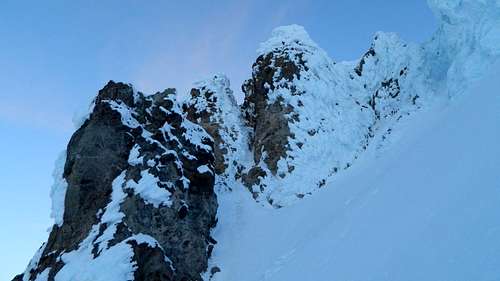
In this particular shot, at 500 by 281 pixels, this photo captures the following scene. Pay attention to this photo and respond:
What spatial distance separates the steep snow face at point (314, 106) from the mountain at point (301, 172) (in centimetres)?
14

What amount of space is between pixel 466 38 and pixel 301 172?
593 inches

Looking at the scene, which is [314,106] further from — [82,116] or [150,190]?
[150,190]

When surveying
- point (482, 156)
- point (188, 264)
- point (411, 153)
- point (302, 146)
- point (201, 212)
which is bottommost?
point (482, 156)

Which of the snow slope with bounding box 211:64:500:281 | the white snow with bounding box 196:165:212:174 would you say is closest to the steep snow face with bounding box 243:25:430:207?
the white snow with bounding box 196:165:212:174

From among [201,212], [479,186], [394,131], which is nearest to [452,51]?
[394,131]

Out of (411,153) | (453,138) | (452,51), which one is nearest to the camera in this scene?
(453,138)

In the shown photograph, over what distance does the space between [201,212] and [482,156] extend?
2106 centimetres

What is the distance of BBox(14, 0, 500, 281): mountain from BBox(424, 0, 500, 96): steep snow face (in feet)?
0.34

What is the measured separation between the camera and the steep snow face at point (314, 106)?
3728 cm

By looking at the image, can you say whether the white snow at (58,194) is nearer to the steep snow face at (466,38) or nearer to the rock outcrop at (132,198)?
the rock outcrop at (132,198)

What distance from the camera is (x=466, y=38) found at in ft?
104

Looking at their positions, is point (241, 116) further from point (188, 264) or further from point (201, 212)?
point (188, 264)

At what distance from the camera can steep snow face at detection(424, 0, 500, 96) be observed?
2892 centimetres

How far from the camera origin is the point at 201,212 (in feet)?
95.3
